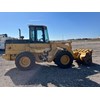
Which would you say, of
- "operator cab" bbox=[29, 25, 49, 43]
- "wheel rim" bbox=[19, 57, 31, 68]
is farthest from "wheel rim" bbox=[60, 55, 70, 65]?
"wheel rim" bbox=[19, 57, 31, 68]

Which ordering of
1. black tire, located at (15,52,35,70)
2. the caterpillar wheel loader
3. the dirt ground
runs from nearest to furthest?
the dirt ground
black tire, located at (15,52,35,70)
the caterpillar wheel loader

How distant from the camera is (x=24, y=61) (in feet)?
30.9

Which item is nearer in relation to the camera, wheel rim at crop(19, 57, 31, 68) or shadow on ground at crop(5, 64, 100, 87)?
shadow on ground at crop(5, 64, 100, 87)

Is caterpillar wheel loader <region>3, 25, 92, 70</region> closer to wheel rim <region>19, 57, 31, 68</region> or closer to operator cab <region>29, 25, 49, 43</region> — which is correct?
operator cab <region>29, 25, 49, 43</region>

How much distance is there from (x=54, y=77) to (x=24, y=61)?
190 cm

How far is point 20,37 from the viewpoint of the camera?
404 inches

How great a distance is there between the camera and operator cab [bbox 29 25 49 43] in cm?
985

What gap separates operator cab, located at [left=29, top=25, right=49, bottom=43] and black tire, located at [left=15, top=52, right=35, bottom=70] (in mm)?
845

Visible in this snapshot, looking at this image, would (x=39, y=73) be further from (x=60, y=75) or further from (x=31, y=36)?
(x=31, y=36)

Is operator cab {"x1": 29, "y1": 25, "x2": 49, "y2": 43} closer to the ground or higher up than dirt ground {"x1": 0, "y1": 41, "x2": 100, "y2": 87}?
higher up

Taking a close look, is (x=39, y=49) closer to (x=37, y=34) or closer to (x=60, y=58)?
(x=37, y=34)

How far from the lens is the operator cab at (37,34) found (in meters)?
9.85

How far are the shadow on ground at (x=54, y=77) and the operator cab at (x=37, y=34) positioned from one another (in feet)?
4.24

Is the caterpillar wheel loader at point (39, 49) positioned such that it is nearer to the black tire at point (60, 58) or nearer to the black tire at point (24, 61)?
the black tire at point (60, 58)
